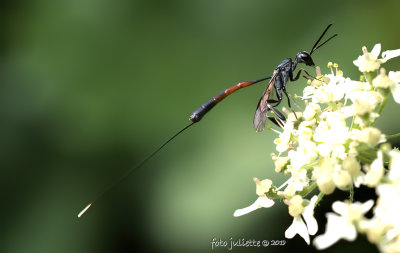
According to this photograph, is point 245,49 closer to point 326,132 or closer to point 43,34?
point 43,34

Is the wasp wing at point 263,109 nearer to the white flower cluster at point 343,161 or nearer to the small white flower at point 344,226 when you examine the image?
the white flower cluster at point 343,161

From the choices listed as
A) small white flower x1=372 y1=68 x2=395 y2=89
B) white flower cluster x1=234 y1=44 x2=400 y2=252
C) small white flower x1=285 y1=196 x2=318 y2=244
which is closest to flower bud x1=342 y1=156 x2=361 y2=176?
white flower cluster x1=234 y1=44 x2=400 y2=252

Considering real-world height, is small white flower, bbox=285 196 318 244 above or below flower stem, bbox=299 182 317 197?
below

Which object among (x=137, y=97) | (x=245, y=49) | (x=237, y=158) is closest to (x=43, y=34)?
(x=137, y=97)

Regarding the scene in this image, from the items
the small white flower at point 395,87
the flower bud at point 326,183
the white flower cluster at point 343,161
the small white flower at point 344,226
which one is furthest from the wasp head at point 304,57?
the small white flower at point 344,226

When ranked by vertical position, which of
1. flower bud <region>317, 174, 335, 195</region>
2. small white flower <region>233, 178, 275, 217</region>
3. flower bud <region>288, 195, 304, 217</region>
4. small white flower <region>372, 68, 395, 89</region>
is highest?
small white flower <region>372, 68, 395, 89</region>

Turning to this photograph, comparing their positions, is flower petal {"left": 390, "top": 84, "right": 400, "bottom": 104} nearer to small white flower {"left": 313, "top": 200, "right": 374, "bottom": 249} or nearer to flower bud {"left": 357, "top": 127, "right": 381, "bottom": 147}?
flower bud {"left": 357, "top": 127, "right": 381, "bottom": 147}

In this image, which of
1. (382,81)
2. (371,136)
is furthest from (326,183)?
(382,81)
